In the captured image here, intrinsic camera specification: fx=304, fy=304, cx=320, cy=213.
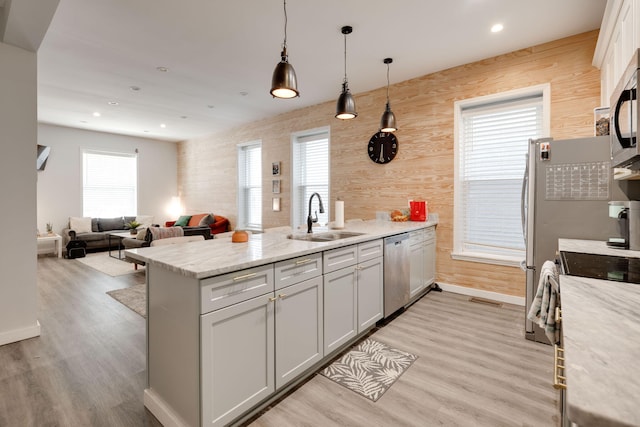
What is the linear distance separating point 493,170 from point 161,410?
4155mm

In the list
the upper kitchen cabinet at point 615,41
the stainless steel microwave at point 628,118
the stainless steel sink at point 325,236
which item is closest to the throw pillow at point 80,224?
the stainless steel sink at point 325,236

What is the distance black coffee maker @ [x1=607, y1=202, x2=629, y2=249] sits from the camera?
206 centimetres

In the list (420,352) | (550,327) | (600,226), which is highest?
(600,226)

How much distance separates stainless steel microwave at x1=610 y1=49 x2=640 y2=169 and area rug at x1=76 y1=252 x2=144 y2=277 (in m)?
6.35

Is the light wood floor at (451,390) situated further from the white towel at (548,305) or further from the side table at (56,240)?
the side table at (56,240)

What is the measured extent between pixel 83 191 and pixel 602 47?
9958 mm

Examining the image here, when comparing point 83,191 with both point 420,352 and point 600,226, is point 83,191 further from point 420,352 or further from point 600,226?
point 600,226

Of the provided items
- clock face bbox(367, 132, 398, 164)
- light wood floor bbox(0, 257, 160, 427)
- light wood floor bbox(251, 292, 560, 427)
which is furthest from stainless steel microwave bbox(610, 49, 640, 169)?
clock face bbox(367, 132, 398, 164)

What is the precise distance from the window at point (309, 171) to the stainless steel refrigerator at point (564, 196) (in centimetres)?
347

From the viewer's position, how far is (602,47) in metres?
2.82

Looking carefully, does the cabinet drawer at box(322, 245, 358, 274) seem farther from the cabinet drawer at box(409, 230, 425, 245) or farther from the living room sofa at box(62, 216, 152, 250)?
the living room sofa at box(62, 216, 152, 250)

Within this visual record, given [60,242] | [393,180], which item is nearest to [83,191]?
[60,242]

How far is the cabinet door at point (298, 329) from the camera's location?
1891 mm

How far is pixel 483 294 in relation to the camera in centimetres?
390
